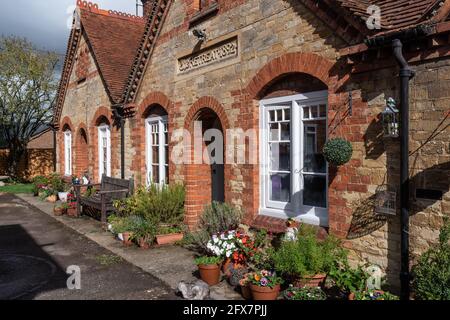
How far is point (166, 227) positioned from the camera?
29.9 ft

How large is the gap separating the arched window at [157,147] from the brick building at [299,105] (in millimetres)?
29

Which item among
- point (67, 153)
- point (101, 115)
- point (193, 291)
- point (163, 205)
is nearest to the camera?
point (193, 291)

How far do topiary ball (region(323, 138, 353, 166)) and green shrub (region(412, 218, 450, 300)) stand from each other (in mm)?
1454

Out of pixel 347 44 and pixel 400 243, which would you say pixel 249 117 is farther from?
pixel 400 243

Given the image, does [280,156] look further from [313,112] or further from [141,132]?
[141,132]

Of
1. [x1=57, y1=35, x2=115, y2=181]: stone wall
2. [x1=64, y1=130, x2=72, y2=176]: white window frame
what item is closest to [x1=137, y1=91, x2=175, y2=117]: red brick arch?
[x1=57, y1=35, x2=115, y2=181]: stone wall

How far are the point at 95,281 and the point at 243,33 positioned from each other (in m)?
5.01

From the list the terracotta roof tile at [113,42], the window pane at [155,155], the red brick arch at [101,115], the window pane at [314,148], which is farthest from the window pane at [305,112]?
the red brick arch at [101,115]

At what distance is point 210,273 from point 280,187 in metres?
1.99

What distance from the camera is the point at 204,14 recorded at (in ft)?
28.3

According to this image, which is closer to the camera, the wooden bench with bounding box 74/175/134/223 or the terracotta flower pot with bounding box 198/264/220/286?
the terracotta flower pot with bounding box 198/264/220/286

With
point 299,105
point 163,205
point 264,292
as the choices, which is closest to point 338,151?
point 299,105

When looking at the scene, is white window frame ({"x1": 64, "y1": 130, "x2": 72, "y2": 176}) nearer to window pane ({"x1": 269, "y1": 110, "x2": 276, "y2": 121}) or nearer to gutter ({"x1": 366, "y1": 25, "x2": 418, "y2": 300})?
window pane ({"x1": 269, "y1": 110, "x2": 276, "y2": 121})

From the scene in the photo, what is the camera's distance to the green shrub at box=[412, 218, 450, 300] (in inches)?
168
